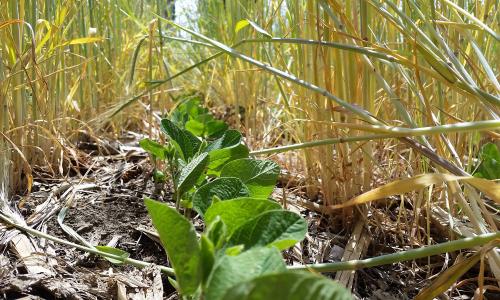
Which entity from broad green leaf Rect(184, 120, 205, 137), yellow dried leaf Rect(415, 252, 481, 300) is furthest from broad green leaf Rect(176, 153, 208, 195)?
broad green leaf Rect(184, 120, 205, 137)

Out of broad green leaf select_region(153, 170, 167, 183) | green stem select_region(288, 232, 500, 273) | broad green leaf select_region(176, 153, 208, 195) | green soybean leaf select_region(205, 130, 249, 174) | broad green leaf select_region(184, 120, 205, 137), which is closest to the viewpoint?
green stem select_region(288, 232, 500, 273)

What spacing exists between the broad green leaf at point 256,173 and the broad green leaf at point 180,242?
22 centimetres

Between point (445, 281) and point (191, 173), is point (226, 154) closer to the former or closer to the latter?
point (191, 173)

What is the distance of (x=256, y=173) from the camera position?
60cm

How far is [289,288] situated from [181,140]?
50 cm

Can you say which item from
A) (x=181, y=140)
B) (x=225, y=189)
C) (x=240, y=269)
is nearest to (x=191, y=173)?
(x=225, y=189)

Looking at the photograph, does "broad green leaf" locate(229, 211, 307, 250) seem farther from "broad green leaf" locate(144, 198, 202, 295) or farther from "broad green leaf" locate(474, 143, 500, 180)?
"broad green leaf" locate(474, 143, 500, 180)

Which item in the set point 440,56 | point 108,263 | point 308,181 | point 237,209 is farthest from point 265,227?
point 308,181

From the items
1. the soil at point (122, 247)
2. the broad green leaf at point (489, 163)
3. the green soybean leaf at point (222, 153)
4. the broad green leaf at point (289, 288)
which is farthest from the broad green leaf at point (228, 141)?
the broad green leaf at point (289, 288)

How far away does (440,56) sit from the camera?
66 cm

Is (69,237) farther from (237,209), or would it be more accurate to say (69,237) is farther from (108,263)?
(237,209)

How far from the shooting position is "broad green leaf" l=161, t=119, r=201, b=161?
0.74 metres

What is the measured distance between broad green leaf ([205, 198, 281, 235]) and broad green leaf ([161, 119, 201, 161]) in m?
0.32

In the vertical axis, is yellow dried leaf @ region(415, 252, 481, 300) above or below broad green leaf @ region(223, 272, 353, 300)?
below
